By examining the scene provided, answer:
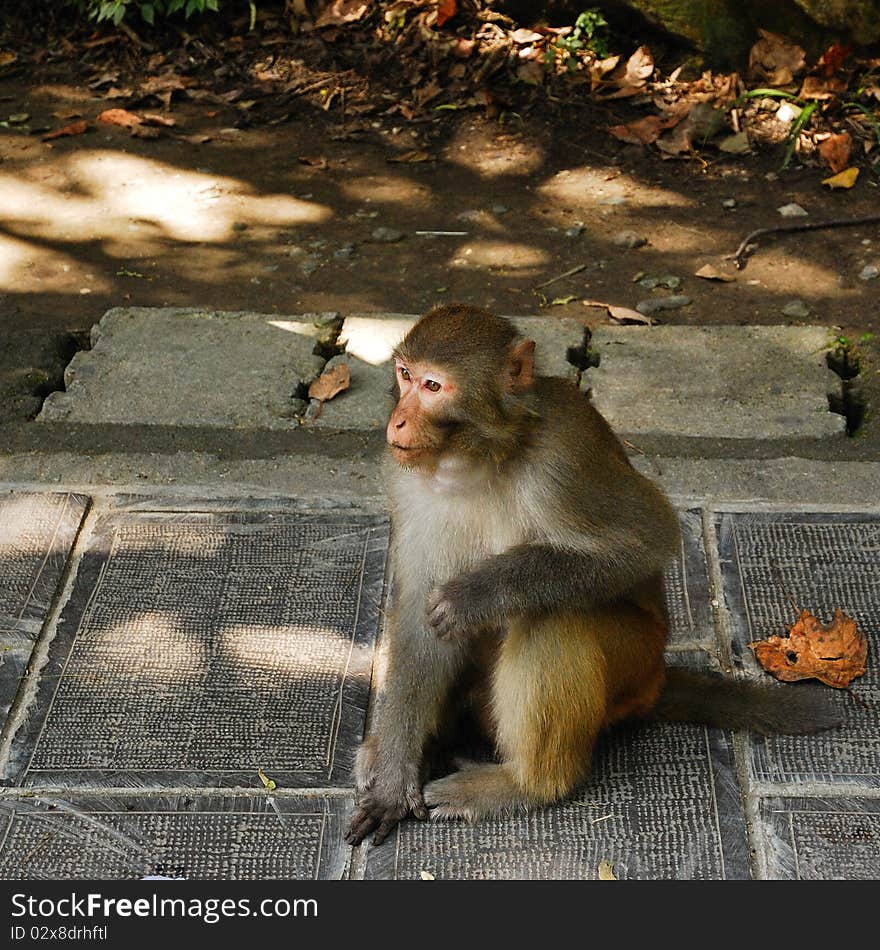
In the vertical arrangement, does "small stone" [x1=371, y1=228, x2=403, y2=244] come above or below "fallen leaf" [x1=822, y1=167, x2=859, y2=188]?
below

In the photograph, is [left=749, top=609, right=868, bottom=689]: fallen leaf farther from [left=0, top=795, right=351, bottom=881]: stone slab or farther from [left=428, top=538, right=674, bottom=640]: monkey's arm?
[left=0, top=795, right=351, bottom=881]: stone slab

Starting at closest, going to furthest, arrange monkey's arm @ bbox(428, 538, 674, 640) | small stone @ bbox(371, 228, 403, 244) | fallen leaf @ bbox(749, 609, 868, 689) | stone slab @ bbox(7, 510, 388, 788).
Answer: monkey's arm @ bbox(428, 538, 674, 640) < stone slab @ bbox(7, 510, 388, 788) < fallen leaf @ bbox(749, 609, 868, 689) < small stone @ bbox(371, 228, 403, 244)

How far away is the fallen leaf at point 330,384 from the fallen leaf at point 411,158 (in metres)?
2.58

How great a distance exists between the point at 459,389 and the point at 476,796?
1.15m

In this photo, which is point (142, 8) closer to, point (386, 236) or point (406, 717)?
point (386, 236)

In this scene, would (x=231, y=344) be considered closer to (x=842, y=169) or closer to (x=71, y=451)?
(x=71, y=451)

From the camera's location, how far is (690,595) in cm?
439

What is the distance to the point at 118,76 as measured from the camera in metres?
9.07

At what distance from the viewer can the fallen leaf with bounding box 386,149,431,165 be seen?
7.83m

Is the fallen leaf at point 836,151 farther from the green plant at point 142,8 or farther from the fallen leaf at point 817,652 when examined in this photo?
the green plant at point 142,8

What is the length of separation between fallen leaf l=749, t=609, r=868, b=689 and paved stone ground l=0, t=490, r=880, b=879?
6 centimetres

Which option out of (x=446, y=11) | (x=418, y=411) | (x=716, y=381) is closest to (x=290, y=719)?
(x=418, y=411)

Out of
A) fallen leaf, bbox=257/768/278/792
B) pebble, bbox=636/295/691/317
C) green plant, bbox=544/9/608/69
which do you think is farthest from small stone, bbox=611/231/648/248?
fallen leaf, bbox=257/768/278/792

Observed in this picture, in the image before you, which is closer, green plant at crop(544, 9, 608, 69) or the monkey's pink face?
the monkey's pink face
